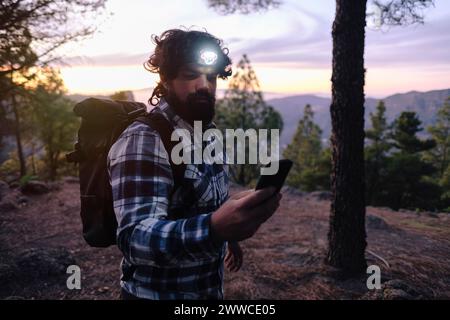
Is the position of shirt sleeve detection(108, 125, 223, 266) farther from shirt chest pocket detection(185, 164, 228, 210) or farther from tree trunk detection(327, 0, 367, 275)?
tree trunk detection(327, 0, 367, 275)

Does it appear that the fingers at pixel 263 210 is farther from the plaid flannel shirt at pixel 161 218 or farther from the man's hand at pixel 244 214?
the plaid flannel shirt at pixel 161 218

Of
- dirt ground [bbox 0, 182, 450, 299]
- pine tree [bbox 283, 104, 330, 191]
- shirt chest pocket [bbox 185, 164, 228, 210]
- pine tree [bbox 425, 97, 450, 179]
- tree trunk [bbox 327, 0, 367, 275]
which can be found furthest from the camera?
pine tree [bbox 283, 104, 330, 191]

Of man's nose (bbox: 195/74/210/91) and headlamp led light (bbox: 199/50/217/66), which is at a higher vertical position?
headlamp led light (bbox: 199/50/217/66)

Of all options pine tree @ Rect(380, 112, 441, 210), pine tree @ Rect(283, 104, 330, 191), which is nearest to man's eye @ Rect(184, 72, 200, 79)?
pine tree @ Rect(380, 112, 441, 210)

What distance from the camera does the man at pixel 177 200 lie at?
4.20ft

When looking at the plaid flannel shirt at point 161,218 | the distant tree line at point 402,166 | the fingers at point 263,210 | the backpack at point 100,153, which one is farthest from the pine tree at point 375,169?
the fingers at point 263,210

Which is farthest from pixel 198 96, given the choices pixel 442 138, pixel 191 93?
pixel 442 138

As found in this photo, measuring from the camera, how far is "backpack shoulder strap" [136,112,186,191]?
167cm

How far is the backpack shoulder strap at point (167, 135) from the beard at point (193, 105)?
0.32 m

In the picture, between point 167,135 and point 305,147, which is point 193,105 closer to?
point 167,135

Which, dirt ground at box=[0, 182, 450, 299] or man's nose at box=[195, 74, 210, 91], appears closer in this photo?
man's nose at box=[195, 74, 210, 91]

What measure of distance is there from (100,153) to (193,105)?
601mm

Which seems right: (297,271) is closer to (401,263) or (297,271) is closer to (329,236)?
(329,236)

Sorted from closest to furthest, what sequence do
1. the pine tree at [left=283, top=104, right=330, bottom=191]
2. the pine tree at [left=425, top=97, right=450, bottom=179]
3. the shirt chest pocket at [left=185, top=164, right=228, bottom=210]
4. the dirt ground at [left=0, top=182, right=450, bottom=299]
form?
the shirt chest pocket at [left=185, top=164, right=228, bottom=210] < the dirt ground at [left=0, top=182, right=450, bottom=299] < the pine tree at [left=425, top=97, right=450, bottom=179] < the pine tree at [left=283, top=104, right=330, bottom=191]
